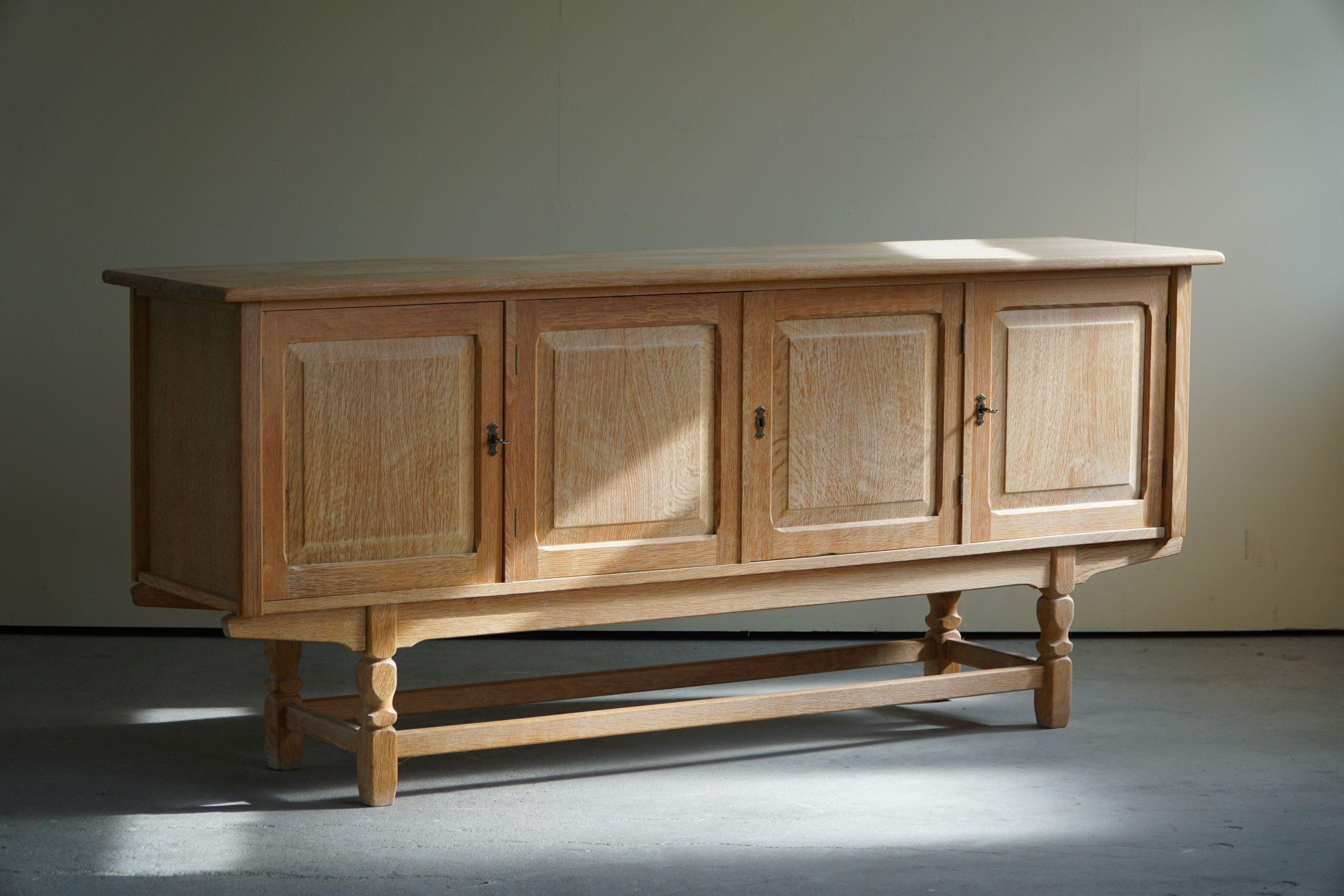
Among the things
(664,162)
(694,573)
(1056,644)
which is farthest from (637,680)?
(664,162)

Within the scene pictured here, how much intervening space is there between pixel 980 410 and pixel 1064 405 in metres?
0.26

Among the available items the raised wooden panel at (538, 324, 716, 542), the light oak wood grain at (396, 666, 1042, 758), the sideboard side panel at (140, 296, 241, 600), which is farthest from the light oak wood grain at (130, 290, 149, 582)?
the raised wooden panel at (538, 324, 716, 542)

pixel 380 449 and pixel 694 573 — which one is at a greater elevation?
pixel 380 449

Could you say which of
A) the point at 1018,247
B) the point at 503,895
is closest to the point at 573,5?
the point at 1018,247

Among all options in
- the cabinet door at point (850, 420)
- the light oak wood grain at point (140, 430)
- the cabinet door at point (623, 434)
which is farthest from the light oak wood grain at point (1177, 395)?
the light oak wood grain at point (140, 430)

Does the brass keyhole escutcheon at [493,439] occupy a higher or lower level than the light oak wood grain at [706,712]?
higher

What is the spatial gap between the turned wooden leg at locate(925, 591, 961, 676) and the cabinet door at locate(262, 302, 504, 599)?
5.28 feet

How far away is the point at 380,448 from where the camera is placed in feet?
12.9

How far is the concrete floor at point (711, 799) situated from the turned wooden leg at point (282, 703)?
2.2 inches

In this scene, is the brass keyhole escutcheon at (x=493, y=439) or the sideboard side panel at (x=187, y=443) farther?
the brass keyhole escutcheon at (x=493, y=439)

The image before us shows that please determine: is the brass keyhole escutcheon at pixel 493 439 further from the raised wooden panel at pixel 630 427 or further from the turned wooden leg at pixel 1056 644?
the turned wooden leg at pixel 1056 644

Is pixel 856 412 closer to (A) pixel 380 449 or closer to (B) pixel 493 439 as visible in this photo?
(B) pixel 493 439

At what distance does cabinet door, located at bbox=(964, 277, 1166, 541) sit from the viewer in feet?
14.9

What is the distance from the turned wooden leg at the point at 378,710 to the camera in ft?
13.3
